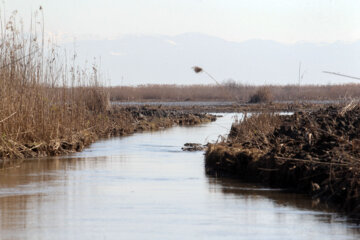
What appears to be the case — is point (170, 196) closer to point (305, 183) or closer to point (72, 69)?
point (305, 183)

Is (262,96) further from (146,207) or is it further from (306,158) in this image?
(146,207)

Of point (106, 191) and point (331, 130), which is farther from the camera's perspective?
point (331, 130)

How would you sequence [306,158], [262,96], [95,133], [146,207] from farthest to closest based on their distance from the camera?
[262,96] → [95,133] → [306,158] → [146,207]

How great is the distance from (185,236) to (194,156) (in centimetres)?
867

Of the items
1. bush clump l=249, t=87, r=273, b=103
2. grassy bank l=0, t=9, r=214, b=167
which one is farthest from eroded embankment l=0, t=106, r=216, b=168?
bush clump l=249, t=87, r=273, b=103

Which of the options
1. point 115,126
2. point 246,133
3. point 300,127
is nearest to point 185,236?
point 300,127

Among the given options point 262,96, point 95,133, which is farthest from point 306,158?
point 262,96

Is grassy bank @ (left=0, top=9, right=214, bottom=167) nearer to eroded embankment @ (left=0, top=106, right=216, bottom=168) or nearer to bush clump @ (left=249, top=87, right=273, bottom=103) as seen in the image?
eroded embankment @ (left=0, top=106, right=216, bottom=168)

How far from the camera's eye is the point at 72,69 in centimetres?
1750

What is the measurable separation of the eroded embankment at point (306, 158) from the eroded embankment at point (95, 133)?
3680 mm

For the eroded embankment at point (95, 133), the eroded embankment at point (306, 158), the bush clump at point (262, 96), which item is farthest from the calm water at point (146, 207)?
the bush clump at point (262, 96)

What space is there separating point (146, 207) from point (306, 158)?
2904 mm

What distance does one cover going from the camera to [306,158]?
A: 403 inches

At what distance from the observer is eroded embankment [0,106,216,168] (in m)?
13.8
